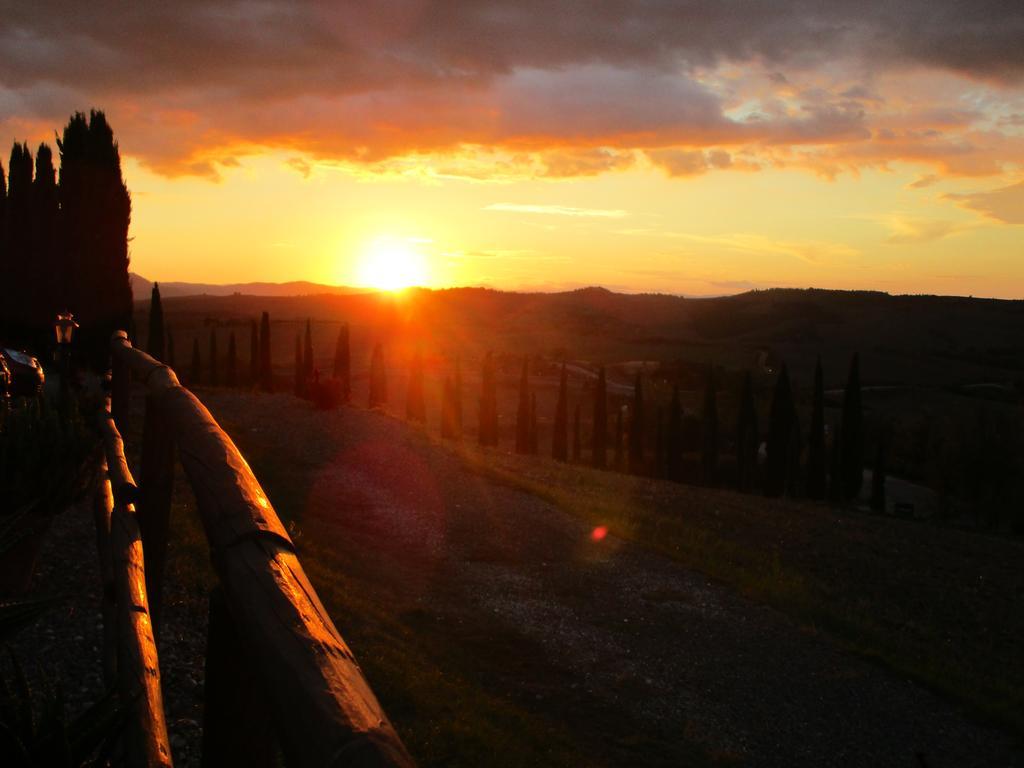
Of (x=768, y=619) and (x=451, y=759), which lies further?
(x=768, y=619)

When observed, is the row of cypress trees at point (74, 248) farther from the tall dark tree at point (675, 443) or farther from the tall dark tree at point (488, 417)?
the tall dark tree at point (675, 443)

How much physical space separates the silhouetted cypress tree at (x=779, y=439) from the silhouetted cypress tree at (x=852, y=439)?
2948 millimetres

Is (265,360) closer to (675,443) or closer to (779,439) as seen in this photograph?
(675,443)

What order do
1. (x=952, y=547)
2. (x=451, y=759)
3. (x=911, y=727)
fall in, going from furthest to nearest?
1. (x=952, y=547)
2. (x=911, y=727)
3. (x=451, y=759)

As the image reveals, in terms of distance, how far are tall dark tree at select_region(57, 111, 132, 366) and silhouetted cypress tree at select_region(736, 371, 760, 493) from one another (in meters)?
30.8

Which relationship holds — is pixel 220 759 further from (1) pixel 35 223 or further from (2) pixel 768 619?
(1) pixel 35 223

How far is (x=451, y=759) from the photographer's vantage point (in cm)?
776

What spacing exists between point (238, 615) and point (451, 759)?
678 cm

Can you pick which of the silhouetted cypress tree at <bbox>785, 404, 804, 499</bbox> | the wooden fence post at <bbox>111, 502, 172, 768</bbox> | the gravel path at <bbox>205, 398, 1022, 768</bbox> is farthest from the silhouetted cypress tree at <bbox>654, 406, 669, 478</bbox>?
the wooden fence post at <bbox>111, 502, 172, 768</bbox>

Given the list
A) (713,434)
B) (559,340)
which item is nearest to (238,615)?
(713,434)

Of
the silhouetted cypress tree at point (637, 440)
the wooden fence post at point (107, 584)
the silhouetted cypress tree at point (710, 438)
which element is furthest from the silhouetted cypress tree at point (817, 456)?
the wooden fence post at point (107, 584)

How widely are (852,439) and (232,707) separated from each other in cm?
4657

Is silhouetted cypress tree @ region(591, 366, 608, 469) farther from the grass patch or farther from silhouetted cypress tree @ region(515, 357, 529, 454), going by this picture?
the grass patch

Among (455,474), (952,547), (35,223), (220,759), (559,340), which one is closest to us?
(220,759)
